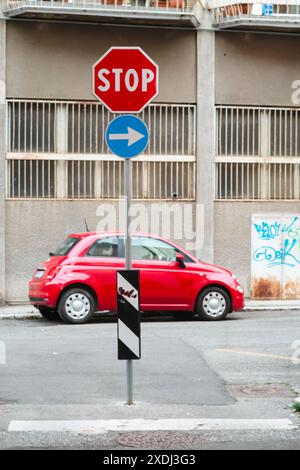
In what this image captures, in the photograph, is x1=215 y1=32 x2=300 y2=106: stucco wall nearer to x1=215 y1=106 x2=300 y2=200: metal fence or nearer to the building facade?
the building facade

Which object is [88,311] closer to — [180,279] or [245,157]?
[180,279]

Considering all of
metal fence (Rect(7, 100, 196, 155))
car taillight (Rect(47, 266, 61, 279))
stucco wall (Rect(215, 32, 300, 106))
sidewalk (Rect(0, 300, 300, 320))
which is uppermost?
stucco wall (Rect(215, 32, 300, 106))

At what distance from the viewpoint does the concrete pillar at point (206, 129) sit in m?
22.6

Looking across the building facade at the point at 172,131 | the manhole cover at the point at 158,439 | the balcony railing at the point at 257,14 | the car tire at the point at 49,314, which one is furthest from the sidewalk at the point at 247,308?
the manhole cover at the point at 158,439

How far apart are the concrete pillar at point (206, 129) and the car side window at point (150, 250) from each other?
488 cm

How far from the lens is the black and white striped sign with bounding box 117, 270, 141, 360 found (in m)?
9.23

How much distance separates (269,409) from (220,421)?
810mm

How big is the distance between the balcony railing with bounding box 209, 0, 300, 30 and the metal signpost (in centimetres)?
1319

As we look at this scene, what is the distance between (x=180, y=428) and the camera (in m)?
8.20

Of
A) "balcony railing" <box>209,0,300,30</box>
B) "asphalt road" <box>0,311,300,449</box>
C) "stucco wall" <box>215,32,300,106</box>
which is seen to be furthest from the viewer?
"stucco wall" <box>215,32,300,106</box>

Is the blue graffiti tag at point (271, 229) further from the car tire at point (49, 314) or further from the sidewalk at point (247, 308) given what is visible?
the car tire at point (49, 314)

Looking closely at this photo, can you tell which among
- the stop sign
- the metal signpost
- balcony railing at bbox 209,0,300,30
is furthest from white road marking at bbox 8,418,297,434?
→ balcony railing at bbox 209,0,300,30

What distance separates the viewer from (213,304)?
1781 cm
